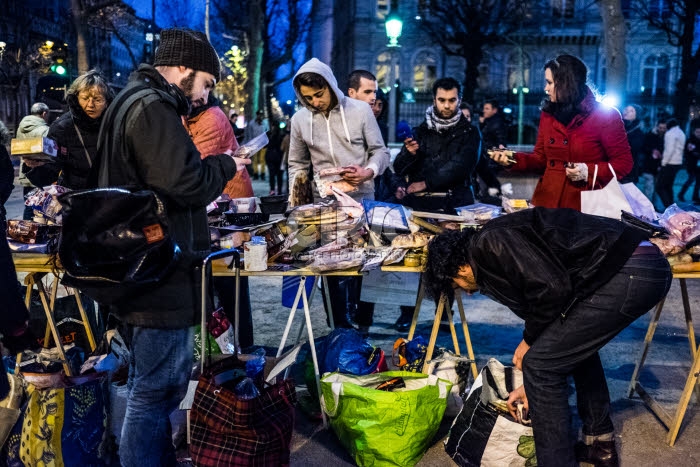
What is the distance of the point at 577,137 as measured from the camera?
15.0 ft

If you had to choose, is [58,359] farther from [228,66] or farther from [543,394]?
[228,66]

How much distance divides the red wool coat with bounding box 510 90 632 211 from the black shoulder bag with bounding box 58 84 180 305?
111 inches

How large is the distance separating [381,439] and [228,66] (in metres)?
44.7

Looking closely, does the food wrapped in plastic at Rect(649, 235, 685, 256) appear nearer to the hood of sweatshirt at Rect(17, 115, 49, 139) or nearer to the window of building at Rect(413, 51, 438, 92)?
the hood of sweatshirt at Rect(17, 115, 49, 139)

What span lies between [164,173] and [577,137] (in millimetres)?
2864

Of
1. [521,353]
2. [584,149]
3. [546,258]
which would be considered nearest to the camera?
[546,258]

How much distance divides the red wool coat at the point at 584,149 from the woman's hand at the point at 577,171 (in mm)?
49

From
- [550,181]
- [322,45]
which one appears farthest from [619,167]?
[322,45]

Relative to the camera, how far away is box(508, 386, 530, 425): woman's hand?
354 cm

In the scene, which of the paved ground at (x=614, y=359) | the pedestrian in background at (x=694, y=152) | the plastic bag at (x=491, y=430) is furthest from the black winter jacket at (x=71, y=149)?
the pedestrian in background at (x=694, y=152)

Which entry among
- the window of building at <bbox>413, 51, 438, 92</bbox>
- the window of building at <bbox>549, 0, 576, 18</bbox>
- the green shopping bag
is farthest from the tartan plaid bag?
the window of building at <bbox>549, 0, 576, 18</bbox>

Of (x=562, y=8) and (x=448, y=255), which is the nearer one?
(x=448, y=255)

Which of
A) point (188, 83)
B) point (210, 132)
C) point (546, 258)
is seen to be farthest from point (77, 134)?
point (546, 258)

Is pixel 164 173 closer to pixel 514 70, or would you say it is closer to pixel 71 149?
pixel 71 149
